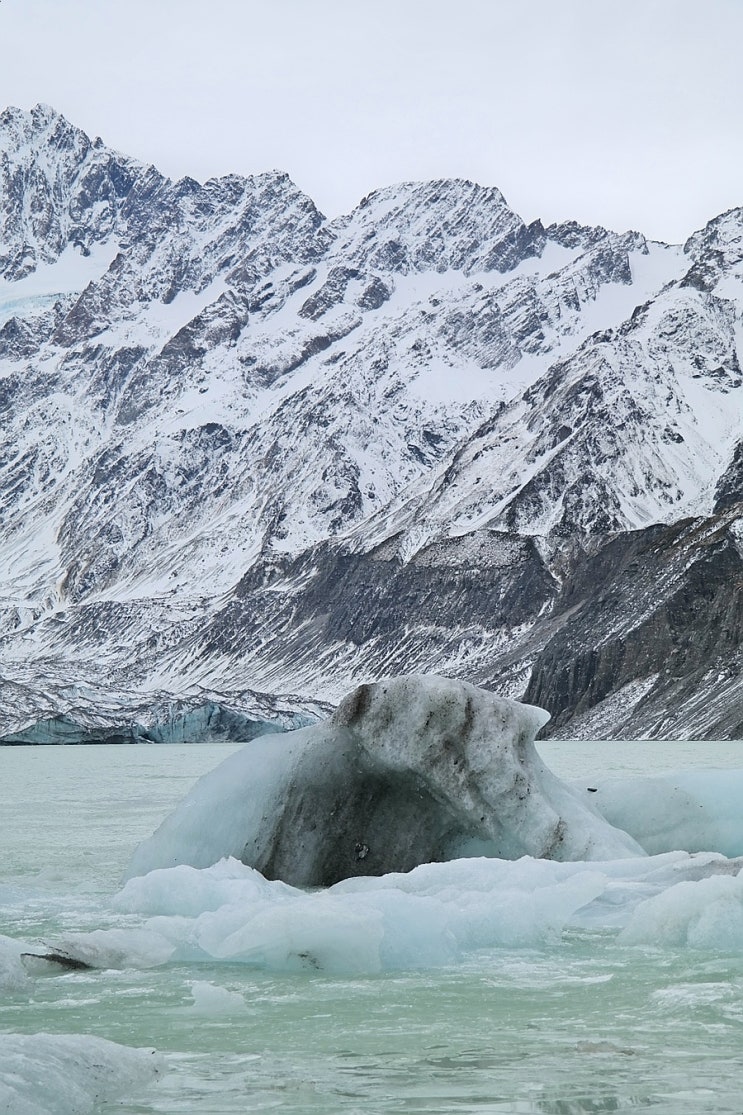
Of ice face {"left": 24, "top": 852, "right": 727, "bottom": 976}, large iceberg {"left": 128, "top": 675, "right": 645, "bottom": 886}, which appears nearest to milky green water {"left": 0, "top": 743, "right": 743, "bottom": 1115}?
ice face {"left": 24, "top": 852, "right": 727, "bottom": 976}

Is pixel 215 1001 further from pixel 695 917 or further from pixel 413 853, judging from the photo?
pixel 413 853

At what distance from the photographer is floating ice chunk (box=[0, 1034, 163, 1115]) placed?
25.6 feet

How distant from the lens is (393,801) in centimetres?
1820

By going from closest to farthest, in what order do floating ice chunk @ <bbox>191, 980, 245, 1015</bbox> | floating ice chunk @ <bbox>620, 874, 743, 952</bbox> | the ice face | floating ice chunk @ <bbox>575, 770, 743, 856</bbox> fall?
floating ice chunk @ <bbox>191, 980, 245, 1015</bbox> < the ice face < floating ice chunk @ <bbox>620, 874, 743, 952</bbox> < floating ice chunk @ <bbox>575, 770, 743, 856</bbox>

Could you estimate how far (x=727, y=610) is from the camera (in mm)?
152625

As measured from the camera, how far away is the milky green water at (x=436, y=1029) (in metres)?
8.06

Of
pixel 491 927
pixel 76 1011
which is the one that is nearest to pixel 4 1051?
pixel 76 1011

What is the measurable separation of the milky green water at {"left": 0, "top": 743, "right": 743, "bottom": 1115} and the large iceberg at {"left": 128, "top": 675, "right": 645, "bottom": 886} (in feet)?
9.53

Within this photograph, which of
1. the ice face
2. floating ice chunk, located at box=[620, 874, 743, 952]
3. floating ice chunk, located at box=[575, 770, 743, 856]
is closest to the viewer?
the ice face

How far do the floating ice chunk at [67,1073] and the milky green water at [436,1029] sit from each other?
0.16 m

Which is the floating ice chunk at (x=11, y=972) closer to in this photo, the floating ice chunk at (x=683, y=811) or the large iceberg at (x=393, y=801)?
the large iceberg at (x=393, y=801)

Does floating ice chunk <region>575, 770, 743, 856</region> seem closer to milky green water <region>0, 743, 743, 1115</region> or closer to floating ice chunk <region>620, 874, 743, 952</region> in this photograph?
milky green water <region>0, 743, 743, 1115</region>

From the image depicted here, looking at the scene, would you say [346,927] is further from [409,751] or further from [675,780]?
[675,780]

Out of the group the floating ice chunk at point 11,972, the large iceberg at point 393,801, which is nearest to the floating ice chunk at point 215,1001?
the floating ice chunk at point 11,972
